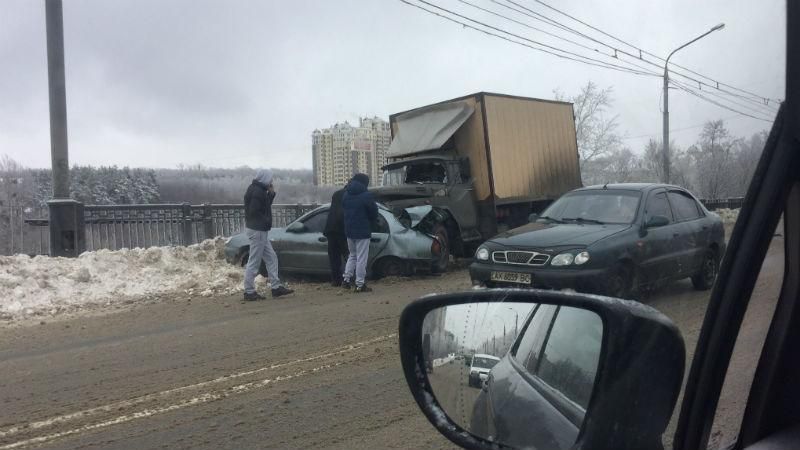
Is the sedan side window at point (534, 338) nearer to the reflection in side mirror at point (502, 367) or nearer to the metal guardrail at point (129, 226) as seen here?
the reflection in side mirror at point (502, 367)

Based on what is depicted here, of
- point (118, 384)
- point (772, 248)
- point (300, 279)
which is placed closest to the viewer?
point (772, 248)

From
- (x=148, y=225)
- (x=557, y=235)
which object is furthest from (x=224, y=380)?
(x=148, y=225)

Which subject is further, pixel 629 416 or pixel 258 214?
pixel 258 214

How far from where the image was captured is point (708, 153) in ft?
7.02

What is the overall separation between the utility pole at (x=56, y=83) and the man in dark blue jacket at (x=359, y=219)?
591 centimetres

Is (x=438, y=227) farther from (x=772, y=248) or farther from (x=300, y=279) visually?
(x=772, y=248)

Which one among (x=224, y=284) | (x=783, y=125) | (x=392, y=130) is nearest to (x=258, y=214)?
(x=224, y=284)

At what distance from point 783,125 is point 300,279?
10.4 meters

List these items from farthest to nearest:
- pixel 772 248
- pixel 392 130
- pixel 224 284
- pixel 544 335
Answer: pixel 392 130 < pixel 224 284 < pixel 544 335 < pixel 772 248

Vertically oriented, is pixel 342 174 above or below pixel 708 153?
above

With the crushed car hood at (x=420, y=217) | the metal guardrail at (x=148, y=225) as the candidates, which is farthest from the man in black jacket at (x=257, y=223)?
the metal guardrail at (x=148, y=225)

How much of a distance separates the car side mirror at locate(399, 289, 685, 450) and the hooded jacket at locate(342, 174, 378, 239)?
7.47m

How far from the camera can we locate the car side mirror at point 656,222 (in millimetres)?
5562

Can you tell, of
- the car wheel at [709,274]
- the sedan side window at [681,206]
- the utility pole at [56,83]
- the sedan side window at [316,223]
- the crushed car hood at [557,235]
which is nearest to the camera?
the car wheel at [709,274]
